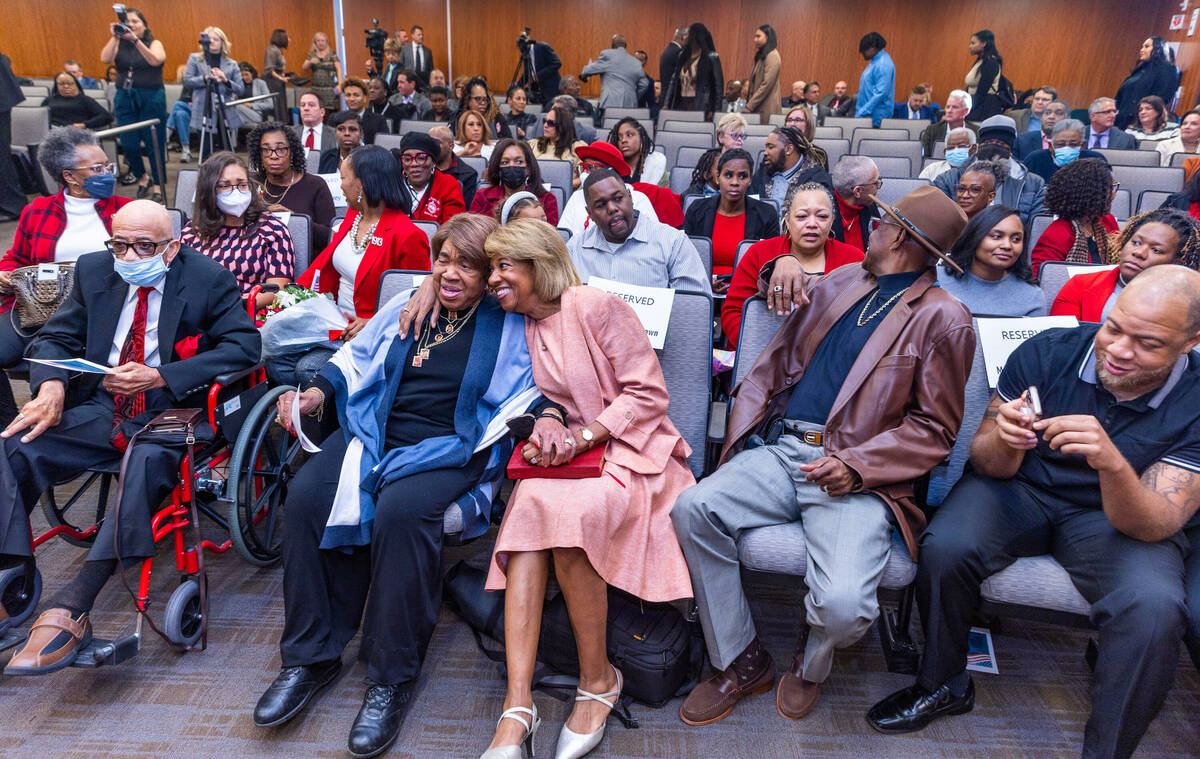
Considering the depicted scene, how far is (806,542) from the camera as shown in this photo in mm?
1970

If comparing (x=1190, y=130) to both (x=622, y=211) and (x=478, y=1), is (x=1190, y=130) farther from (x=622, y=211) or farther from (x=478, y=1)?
(x=478, y=1)

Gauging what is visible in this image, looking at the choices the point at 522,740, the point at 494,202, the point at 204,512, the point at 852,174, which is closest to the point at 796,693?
the point at 522,740

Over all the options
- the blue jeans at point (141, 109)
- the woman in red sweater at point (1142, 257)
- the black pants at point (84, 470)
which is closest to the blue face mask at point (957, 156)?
the woman in red sweater at point (1142, 257)

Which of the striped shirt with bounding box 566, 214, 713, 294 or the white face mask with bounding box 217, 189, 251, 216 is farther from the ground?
the white face mask with bounding box 217, 189, 251, 216

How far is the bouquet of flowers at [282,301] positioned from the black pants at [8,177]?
5.03 metres

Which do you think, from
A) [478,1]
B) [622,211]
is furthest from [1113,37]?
[622,211]

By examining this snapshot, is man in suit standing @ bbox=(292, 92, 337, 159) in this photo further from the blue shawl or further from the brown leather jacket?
the brown leather jacket

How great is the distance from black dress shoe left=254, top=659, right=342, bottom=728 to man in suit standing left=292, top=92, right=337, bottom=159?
450 centimetres

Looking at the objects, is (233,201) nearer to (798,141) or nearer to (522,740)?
(522,740)

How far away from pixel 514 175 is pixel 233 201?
56.9 inches

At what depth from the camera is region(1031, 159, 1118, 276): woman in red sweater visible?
11.1 ft

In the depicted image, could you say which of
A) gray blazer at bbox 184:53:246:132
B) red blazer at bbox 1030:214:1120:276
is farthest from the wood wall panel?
red blazer at bbox 1030:214:1120:276

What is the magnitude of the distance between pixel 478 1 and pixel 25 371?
13.5 m

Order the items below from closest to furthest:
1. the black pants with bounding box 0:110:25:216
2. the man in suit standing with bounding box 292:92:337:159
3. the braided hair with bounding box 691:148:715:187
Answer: the braided hair with bounding box 691:148:715:187, the man in suit standing with bounding box 292:92:337:159, the black pants with bounding box 0:110:25:216
